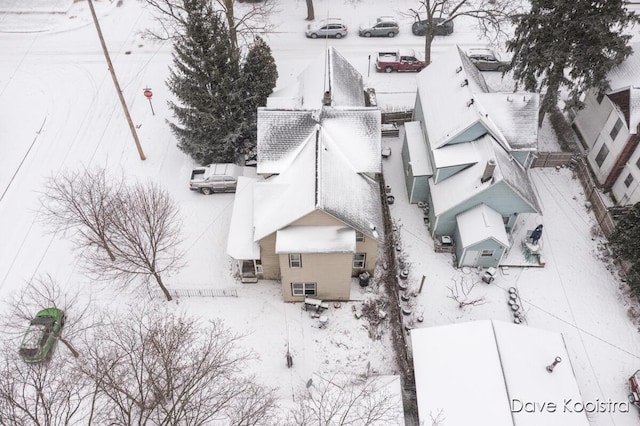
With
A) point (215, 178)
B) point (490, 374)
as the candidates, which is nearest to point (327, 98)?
point (215, 178)

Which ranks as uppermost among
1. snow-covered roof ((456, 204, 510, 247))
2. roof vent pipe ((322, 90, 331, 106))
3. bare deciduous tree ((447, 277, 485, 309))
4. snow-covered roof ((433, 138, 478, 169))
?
roof vent pipe ((322, 90, 331, 106))

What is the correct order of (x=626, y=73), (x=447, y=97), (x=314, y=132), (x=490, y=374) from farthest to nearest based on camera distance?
(x=626, y=73), (x=447, y=97), (x=314, y=132), (x=490, y=374)

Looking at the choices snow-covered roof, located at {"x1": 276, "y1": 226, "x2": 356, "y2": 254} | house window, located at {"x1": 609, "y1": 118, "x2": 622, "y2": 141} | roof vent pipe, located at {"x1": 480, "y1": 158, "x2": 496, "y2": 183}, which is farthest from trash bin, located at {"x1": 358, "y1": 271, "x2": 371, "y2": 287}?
A: house window, located at {"x1": 609, "y1": 118, "x2": 622, "y2": 141}

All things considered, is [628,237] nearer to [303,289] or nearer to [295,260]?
[303,289]

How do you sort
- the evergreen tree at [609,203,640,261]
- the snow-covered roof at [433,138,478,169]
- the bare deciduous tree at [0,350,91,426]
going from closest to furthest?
1. the bare deciduous tree at [0,350,91,426]
2. the evergreen tree at [609,203,640,261]
3. the snow-covered roof at [433,138,478,169]

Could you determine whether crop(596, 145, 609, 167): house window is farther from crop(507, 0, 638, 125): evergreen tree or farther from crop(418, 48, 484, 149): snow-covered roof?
crop(418, 48, 484, 149): snow-covered roof

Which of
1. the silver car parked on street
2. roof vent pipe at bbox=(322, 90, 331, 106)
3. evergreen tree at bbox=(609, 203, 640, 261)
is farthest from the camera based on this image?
the silver car parked on street

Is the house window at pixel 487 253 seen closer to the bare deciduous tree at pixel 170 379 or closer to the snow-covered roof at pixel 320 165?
the snow-covered roof at pixel 320 165
